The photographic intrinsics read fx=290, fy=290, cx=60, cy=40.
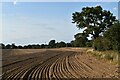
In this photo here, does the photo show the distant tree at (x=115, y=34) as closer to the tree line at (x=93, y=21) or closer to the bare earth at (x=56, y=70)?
→ the bare earth at (x=56, y=70)

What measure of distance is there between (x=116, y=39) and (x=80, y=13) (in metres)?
32.8

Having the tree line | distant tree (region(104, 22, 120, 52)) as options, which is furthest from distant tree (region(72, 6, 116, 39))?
distant tree (region(104, 22, 120, 52))

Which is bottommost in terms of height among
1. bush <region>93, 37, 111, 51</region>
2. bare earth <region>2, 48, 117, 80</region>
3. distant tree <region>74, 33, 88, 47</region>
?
bare earth <region>2, 48, 117, 80</region>

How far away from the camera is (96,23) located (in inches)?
2768

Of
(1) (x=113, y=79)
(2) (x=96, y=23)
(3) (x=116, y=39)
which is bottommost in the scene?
(1) (x=113, y=79)

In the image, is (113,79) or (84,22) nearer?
(113,79)

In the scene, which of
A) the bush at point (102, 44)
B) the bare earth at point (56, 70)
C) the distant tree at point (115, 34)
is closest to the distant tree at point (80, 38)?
the bush at point (102, 44)

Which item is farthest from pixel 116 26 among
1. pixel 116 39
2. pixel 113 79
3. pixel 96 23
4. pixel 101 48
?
pixel 96 23

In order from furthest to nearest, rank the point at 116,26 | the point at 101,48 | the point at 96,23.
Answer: the point at 96,23 → the point at 101,48 → the point at 116,26

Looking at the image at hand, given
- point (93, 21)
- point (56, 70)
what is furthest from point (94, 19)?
point (56, 70)

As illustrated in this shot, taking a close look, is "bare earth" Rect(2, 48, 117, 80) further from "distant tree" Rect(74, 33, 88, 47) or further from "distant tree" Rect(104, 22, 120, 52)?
"distant tree" Rect(74, 33, 88, 47)

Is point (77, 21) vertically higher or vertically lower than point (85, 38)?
higher

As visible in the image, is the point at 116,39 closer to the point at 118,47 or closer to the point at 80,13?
the point at 118,47

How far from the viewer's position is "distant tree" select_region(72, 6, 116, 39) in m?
69.3
